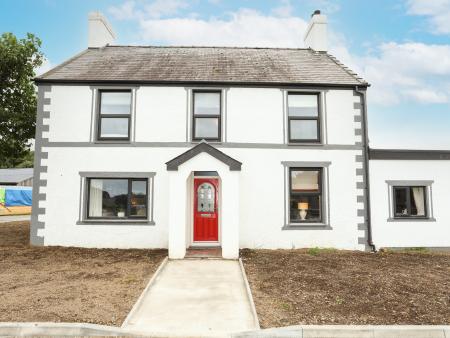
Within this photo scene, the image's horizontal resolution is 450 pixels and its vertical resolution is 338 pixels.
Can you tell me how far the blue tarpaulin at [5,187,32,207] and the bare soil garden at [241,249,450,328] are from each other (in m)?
28.8

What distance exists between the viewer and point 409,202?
11.5 m

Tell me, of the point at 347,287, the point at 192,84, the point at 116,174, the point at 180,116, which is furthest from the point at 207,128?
the point at 347,287

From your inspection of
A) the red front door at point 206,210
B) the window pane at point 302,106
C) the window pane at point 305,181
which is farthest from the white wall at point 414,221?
the red front door at point 206,210

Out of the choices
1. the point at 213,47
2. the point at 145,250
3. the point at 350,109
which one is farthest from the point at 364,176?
the point at 213,47

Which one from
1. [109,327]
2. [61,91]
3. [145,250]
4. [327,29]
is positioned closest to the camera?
[109,327]

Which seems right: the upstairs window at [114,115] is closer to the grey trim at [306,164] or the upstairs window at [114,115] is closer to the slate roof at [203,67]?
the slate roof at [203,67]

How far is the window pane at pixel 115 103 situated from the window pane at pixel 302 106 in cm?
600

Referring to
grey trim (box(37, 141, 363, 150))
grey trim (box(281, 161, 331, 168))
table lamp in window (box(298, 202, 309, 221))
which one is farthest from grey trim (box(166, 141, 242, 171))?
table lamp in window (box(298, 202, 309, 221))

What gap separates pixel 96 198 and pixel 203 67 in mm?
6497

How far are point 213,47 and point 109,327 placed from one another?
523 inches

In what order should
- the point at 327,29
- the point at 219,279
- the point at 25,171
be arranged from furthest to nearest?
the point at 25,171 → the point at 327,29 → the point at 219,279

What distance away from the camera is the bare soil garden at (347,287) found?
17.7 feet

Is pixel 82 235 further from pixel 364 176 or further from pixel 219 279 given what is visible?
pixel 364 176

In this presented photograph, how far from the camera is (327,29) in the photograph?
14812mm
